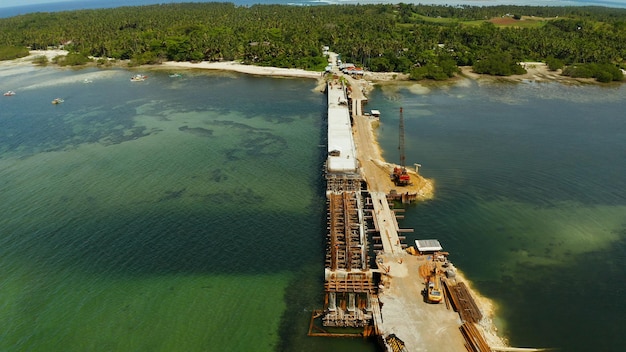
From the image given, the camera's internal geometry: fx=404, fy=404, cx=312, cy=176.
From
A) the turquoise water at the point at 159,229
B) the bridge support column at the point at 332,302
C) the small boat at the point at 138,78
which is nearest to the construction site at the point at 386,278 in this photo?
the bridge support column at the point at 332,302

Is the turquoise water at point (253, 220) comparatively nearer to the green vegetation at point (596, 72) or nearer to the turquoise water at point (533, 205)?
the turquoise water at point (533, 205)

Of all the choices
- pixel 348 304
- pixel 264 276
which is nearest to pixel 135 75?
pixel 264 276

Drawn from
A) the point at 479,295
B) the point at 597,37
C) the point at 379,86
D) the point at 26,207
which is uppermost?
the point at 597,37

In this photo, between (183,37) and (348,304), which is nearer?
(348,304)

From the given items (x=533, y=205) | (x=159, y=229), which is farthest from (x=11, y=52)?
(x=533, y=205)

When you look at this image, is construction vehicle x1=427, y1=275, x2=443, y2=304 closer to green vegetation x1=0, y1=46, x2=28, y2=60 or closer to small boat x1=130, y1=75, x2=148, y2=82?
small boat x1=130, y1=75, x2=148, y2=82

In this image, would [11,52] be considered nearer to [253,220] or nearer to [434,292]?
[253,220]

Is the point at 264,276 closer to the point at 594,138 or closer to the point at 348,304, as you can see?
the point at 348,304

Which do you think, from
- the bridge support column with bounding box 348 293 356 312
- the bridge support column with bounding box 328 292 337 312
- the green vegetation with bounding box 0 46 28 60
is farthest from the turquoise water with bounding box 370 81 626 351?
the green vegetation with bounding box 0 46 28 60
